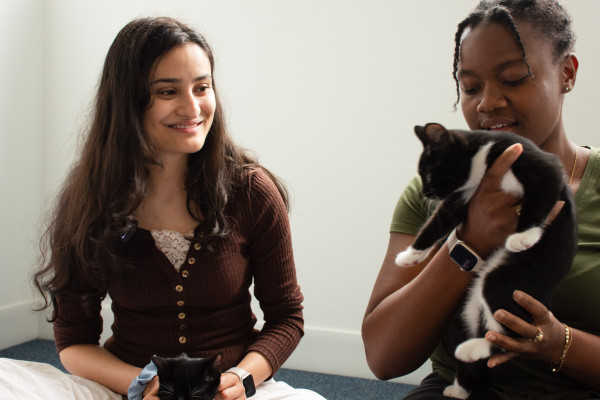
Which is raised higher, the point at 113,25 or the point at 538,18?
the point at 538,18

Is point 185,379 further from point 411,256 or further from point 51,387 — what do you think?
point 411,256

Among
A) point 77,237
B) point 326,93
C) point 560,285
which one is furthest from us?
point 326,93

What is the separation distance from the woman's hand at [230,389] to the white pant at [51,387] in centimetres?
8

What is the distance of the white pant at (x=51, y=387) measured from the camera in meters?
1.14

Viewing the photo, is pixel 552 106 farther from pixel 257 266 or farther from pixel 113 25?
pixel 113 25

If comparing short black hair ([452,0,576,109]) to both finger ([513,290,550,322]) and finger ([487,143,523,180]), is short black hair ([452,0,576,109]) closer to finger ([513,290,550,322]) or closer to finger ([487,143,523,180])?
finger ([487,143,523,180])

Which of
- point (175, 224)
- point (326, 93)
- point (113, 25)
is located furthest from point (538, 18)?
point (113, 25)

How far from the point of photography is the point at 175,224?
4.54ft

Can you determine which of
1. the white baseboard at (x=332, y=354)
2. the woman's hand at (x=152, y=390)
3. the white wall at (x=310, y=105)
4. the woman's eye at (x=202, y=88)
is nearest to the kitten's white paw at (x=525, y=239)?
the woman's hand at (x=152, y=390)

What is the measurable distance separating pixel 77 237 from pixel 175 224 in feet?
0.76

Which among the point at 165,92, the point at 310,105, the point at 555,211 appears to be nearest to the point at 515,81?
the point at 555,211

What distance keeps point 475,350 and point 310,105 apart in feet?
5.11

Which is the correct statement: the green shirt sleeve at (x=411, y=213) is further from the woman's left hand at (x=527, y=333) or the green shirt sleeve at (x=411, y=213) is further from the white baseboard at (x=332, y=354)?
the white baseboard at (x=332, y=354)

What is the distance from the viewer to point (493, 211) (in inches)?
36.0
